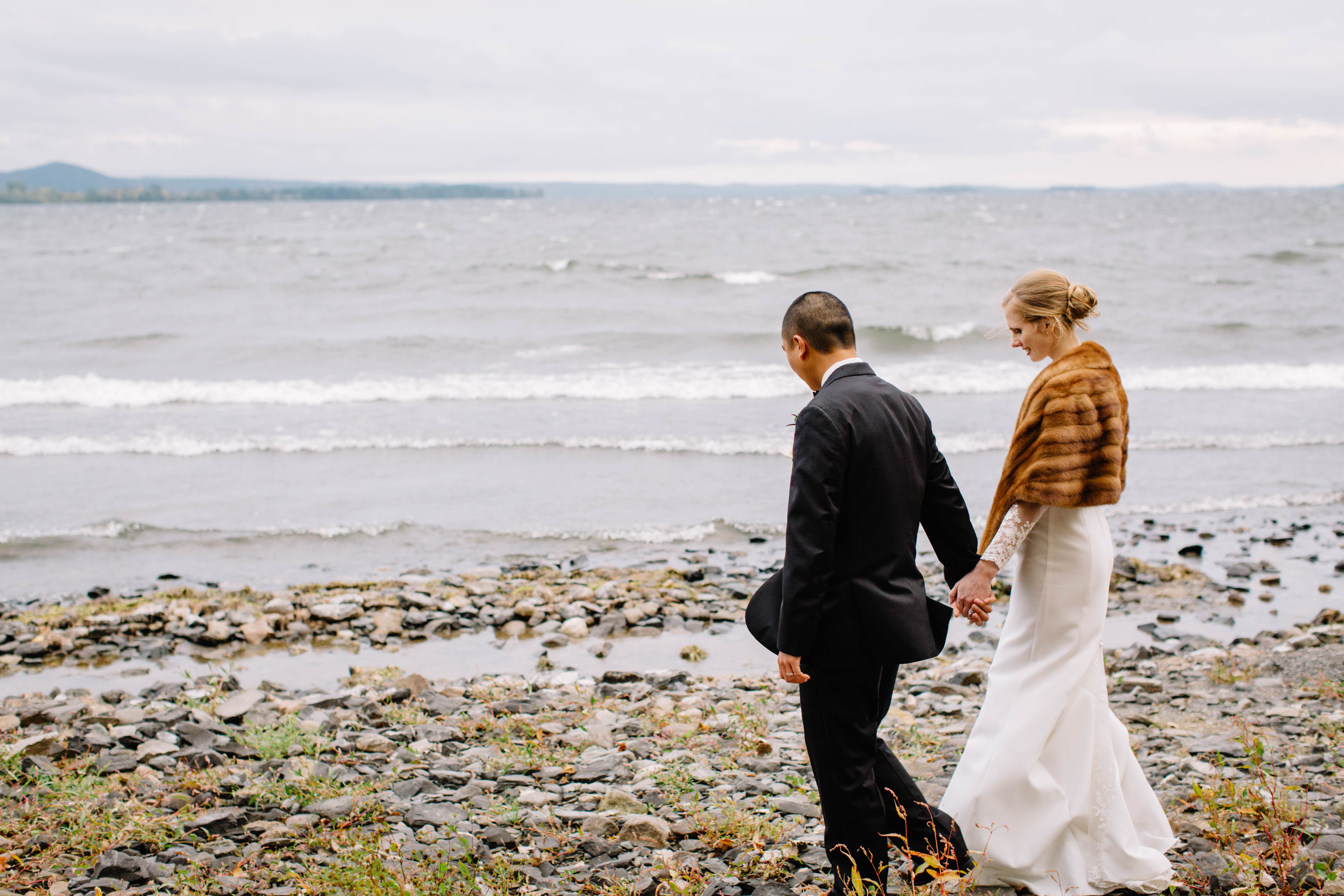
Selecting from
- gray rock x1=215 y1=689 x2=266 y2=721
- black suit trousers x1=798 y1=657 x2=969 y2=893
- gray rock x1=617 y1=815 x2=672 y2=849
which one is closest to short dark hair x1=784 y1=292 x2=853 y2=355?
black suit trousers x1=798 y1=657 x2=969 y2=893

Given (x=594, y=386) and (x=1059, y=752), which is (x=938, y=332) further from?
(x=1059, y=752)

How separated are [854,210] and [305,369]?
76454 mm

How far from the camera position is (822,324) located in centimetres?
316

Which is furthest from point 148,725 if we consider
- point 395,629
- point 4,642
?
point 4,642

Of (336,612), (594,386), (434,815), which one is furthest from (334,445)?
(434,815)

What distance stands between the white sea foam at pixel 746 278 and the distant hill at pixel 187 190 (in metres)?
122

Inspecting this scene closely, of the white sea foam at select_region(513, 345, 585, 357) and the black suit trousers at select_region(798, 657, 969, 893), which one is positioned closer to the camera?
the black suit trousers at select_region(798, 657, 969, 893)

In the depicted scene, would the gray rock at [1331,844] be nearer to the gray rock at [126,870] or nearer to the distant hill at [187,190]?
the gray rock at [126,870]

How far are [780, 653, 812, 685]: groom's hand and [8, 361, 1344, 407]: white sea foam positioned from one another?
14638 mm

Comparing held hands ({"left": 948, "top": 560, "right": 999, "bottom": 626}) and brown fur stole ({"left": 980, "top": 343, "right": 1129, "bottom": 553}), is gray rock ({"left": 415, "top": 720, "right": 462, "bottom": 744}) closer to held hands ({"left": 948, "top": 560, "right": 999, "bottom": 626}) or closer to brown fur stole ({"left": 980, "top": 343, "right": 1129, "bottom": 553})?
held hands ({"left": 948, "top": 560, "right": 999, "bottom": 626})

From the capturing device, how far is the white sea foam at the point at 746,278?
3434 cm

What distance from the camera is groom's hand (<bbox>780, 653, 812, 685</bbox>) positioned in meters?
3.04

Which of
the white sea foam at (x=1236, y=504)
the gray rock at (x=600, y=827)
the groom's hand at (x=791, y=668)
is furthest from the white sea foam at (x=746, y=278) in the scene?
the groom's hand at (x=791, y=668)

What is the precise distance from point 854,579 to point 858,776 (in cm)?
68
